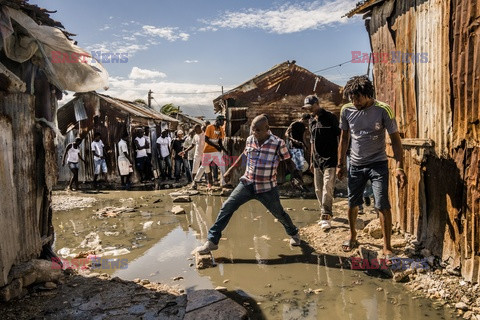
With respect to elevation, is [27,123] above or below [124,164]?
above

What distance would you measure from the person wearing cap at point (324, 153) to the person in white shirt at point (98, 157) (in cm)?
908

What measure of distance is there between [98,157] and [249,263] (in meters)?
A: 9.75

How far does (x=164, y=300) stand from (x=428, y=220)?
3.13m

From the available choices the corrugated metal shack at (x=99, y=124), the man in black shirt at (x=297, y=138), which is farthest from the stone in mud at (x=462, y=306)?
the corrugated metal shack at (x=99, y=124)

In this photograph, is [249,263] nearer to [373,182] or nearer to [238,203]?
[238,203]

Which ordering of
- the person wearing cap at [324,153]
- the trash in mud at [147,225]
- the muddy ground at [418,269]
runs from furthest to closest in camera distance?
the trash in mud at [147,225], the person wearing cap at [324,153], the muddy ground at [418,269]

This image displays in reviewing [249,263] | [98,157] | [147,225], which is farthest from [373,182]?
[98,157]

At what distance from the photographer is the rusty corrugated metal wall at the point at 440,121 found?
334 cm

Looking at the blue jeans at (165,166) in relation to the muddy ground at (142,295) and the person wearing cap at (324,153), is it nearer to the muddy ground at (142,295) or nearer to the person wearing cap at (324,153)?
the person wearing cap at (324,153)

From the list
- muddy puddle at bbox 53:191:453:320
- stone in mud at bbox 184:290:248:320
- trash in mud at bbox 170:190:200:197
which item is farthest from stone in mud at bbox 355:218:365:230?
trash in mud at bbox 170:190:200:197

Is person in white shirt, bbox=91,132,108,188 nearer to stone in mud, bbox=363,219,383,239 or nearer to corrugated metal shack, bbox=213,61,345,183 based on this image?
corrugated metal shack, bbox=213,61,345,183

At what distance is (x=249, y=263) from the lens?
451 centimetres

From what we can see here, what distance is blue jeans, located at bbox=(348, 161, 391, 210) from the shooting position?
3973 millimetres

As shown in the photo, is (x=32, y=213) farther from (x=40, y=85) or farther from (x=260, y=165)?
(x=260, y=165)
